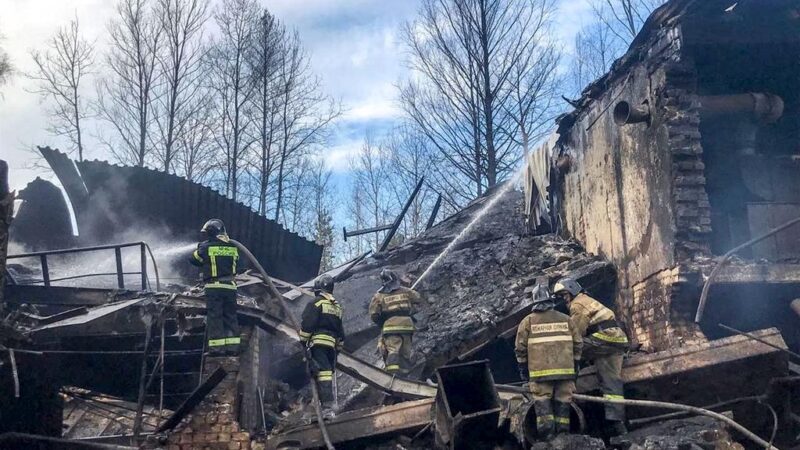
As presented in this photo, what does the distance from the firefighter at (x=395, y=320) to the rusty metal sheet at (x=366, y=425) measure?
2.37 m

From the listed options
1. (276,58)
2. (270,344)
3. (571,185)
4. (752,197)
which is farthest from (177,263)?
(276,58)

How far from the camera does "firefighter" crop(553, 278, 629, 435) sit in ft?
21.6

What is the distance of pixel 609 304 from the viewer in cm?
1001

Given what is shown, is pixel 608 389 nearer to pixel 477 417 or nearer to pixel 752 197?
pixel 477 417

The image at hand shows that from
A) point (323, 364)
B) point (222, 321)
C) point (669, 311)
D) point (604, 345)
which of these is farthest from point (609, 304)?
point (222, 321)

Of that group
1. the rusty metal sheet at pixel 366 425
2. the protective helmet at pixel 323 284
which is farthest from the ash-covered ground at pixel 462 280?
the rusty metal sheet at pixel 366 425

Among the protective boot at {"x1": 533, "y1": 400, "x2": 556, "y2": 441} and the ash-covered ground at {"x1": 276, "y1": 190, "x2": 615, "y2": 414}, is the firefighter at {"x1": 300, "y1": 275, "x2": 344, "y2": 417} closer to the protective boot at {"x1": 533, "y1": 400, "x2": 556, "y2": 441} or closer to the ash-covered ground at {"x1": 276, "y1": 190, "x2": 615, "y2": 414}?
the ash-covered ground at {"x1": 276, "y1": 190, "x2": 615, "y2": 414}

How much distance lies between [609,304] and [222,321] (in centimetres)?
526

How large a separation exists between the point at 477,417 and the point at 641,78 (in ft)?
16.6

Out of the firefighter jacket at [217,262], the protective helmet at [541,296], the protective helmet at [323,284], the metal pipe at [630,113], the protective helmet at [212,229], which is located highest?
the metal pipe at [630,113]

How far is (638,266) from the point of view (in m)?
9.01

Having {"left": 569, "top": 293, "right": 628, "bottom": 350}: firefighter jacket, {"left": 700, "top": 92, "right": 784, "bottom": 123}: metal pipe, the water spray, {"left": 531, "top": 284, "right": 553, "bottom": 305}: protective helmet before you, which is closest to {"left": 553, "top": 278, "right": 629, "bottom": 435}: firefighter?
{"left": 569, "top": 293, "right": 628, "bottom": 350}: firefighter jacket

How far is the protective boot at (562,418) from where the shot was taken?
664 cm

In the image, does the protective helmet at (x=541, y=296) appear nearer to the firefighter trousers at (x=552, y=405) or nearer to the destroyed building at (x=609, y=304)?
the firefighter trousers at (x=552, y=405)
